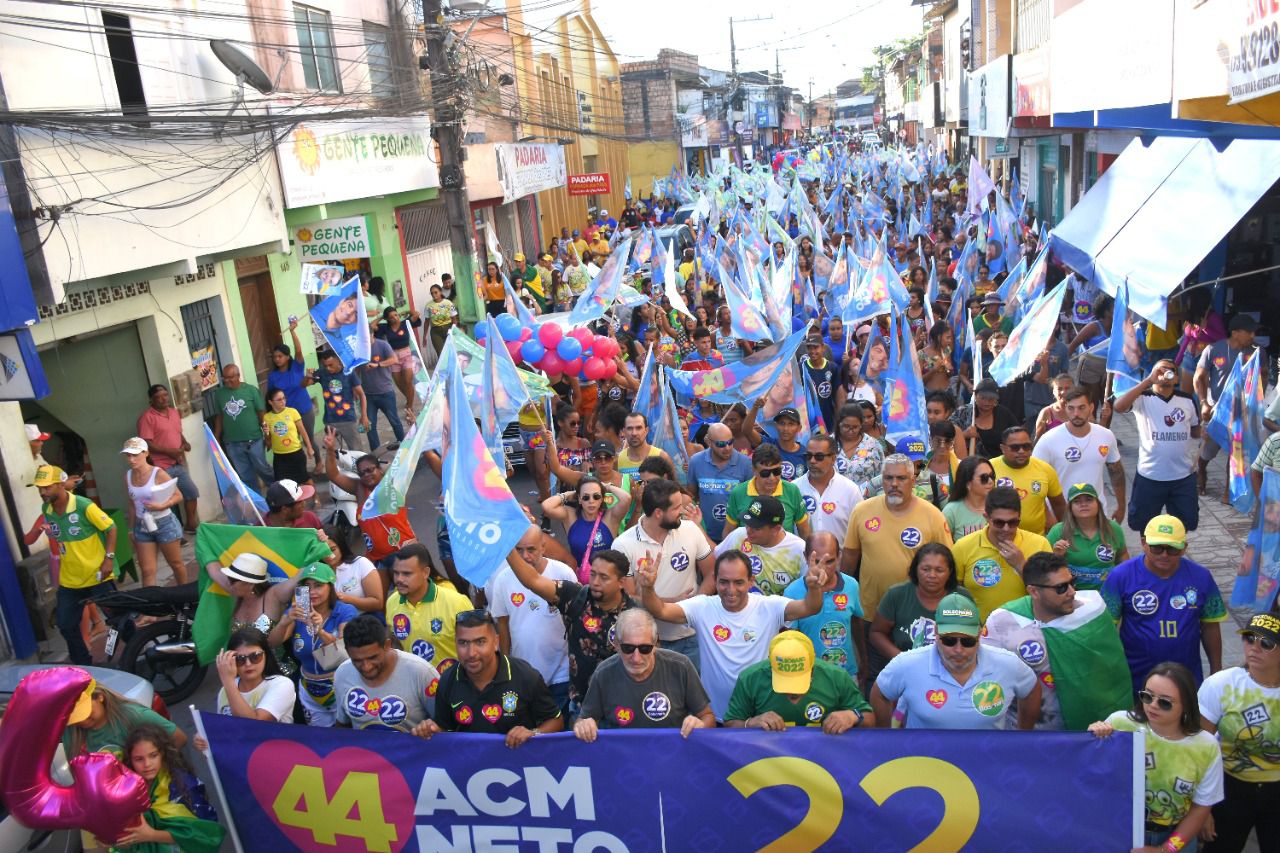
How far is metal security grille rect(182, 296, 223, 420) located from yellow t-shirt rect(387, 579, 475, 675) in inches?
297

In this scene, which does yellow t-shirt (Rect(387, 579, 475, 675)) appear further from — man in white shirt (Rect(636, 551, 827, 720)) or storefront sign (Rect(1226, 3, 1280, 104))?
storefront sign (Rect(1226, 3, 1280, 104))

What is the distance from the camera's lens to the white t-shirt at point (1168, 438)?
24.8 ft

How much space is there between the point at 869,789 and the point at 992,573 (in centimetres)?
157

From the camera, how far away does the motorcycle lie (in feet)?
25.4

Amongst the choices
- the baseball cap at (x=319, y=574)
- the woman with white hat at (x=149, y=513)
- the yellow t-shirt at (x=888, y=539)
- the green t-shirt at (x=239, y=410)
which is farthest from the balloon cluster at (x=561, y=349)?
the yellow t-shirt at (x=888, y=539)

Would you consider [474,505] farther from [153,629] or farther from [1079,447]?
[1079,447]

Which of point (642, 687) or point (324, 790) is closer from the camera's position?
point (642, 687)

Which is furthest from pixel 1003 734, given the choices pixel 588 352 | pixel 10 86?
pixel 10 86

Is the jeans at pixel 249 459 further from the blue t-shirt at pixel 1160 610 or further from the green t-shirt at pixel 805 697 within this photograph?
the blue t-shirt at pixel 1160 610

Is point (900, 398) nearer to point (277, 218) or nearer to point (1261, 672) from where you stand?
point (1261, 672)

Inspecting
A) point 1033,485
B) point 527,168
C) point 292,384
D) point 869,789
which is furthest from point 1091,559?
point 527,168

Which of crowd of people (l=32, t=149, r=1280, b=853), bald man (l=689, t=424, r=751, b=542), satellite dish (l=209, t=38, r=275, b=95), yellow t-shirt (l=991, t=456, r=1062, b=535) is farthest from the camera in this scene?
satellite dish (l=209, t=38, r=275, b=95)

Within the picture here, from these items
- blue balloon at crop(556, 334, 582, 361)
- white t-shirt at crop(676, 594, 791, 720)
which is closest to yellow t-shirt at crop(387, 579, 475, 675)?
white t-shirt at crop(676, 594, 791, 720)

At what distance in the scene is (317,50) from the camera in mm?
16969
